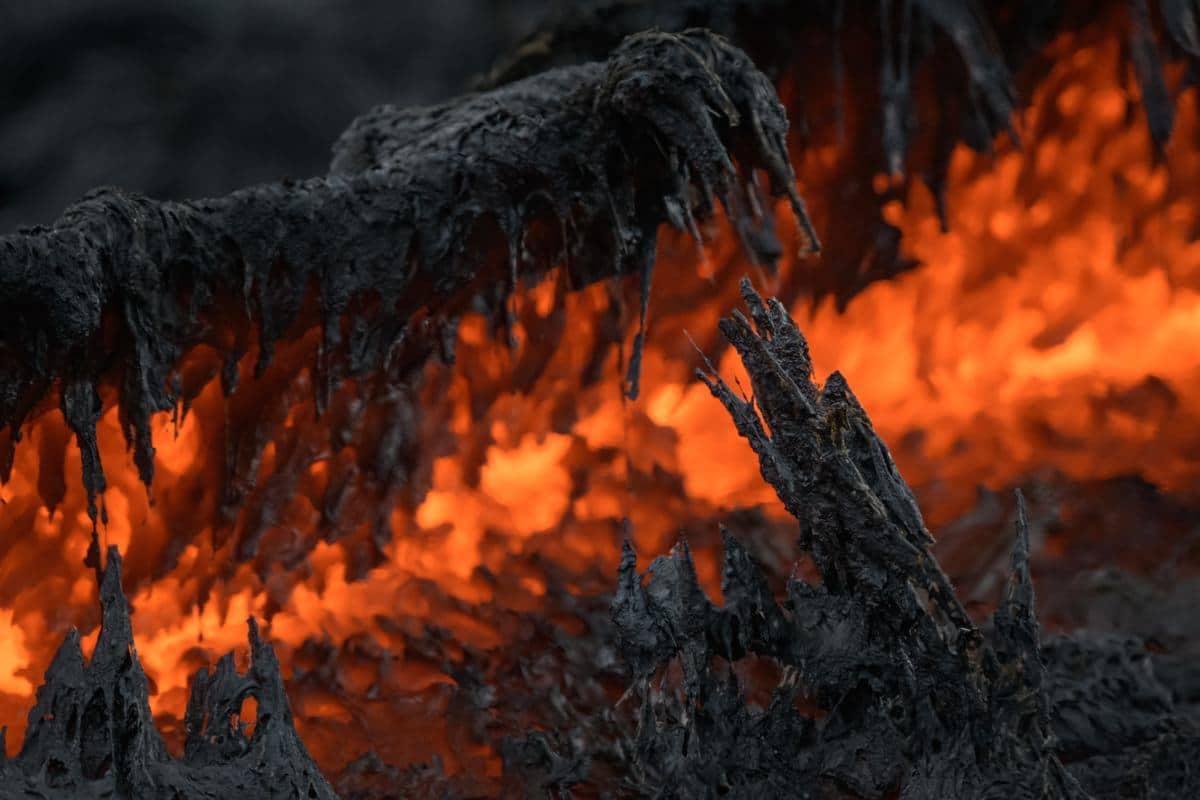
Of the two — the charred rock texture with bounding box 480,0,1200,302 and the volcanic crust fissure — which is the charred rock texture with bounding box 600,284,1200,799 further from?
the charred rock texture with bounding box 480,0,1200,302

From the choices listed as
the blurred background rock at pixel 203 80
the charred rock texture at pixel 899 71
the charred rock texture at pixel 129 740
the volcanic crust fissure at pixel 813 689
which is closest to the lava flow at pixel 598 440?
the charred rock texture at pixel 899 71

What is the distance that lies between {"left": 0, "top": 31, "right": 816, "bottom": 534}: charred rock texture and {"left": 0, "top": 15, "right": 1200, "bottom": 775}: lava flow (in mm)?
204

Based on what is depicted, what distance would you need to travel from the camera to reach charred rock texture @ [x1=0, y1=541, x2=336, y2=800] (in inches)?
85.7

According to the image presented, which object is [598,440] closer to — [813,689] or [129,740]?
[813,689]

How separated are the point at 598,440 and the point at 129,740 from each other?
1.99 metres

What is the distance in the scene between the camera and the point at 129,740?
2.22 m

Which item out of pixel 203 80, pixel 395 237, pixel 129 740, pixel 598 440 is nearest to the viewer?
pixel 129 740

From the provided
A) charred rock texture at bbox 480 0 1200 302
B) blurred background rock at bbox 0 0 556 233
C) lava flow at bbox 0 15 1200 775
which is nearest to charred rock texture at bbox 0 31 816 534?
lava flow at bbox 0 15 1200 775

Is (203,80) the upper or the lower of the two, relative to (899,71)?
upper

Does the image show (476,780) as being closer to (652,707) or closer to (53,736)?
(652,707)

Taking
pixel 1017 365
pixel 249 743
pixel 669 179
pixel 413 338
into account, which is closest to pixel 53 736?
pixel 249 743

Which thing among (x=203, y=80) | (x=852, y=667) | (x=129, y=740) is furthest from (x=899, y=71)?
(x=203, y=80)

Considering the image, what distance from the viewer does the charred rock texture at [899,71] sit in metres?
3.44

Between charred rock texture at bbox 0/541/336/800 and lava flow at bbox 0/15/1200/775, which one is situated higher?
lava flow at bbox 0/15/1200/775
